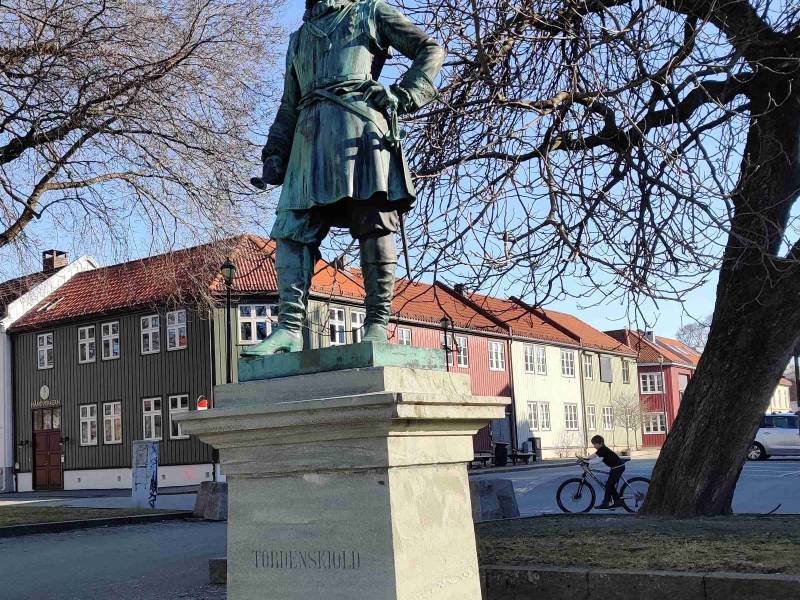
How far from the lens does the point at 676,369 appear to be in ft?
232

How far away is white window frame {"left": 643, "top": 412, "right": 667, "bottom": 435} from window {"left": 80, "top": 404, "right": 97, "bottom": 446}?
133 ft

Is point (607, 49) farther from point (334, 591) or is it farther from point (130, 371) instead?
point (130, 371)

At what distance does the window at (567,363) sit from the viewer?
5531cm

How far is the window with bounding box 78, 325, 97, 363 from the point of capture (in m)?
39.2

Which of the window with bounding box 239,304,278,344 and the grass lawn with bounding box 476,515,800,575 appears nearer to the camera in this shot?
the grass lawn with bounding box 476,515,800,575

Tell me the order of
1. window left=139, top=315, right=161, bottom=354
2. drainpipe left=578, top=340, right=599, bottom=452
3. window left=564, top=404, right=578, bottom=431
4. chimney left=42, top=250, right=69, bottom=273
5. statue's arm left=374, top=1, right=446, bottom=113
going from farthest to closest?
drainpipe left=578, top=340, right=599, bottom=452, window left=564, top=404, right=578, bottom=431, chimney left=42, top=250, right=69, bottom=273, window left=139, top=315, right=161, bottom=354, statue's arm left=374, top=1, right=446, bottom=113

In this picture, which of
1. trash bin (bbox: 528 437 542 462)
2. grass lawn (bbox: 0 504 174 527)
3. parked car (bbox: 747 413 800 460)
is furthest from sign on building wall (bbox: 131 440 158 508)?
trash bin (bbox: 528 437 542 462)

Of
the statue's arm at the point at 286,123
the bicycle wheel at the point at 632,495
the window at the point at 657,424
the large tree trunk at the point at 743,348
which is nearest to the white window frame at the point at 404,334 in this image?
the bicycle wheel at the point at 632,495

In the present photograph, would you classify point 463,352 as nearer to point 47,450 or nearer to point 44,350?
point 44,350

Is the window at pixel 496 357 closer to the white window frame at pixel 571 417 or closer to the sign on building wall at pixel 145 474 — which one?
the white window frame at pixel 571 417

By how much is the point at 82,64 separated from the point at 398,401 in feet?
41.8

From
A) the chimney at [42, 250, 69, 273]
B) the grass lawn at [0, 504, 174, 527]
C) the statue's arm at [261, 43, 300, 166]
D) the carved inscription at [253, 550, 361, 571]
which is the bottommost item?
the grass lawn at [0, 504, 174, 527]

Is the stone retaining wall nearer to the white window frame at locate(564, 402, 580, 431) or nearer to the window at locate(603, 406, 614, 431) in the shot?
the white window frame at locate(564, 402, 580, 431)

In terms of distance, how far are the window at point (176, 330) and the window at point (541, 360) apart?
74.2 ft
